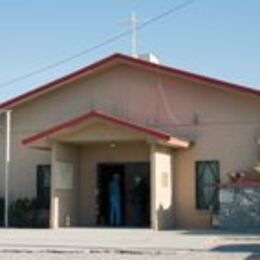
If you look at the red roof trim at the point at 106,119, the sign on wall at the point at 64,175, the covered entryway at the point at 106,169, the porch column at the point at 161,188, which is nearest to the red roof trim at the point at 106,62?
the covered entryway at the point at 106,169

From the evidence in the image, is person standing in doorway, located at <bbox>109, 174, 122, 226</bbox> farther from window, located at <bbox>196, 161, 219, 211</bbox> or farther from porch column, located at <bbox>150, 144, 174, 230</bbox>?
window, located at <bbox>196, 161, 219, 211</bbox>

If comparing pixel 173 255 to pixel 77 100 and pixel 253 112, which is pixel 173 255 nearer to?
pixel 253 112

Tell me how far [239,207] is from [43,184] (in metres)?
7.85

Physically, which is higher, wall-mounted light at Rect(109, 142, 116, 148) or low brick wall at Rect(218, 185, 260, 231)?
wall-mounted light at Rect(109, 142, 116, 148)

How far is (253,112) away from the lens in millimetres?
28156

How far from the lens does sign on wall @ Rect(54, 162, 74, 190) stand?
28.0m

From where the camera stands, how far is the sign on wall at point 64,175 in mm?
27981

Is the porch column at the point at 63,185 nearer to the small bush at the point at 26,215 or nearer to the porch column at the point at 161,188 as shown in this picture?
the small bush at the point at 26,215

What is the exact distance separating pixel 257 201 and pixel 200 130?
3558 mm

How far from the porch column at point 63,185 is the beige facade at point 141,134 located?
36 mm

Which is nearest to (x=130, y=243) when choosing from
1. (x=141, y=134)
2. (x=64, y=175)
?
(x=141, y=134)

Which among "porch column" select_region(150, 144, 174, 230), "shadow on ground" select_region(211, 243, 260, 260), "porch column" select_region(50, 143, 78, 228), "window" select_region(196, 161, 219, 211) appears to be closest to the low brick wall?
"window" select_region(196, 161, 219, 211)

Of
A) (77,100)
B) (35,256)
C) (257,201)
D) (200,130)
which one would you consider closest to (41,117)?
(77,100)

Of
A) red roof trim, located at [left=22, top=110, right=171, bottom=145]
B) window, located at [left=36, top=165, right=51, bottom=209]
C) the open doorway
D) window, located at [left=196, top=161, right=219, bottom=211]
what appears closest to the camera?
red roof trim, located at [left=22, top=110, right=171, bottom=145]
